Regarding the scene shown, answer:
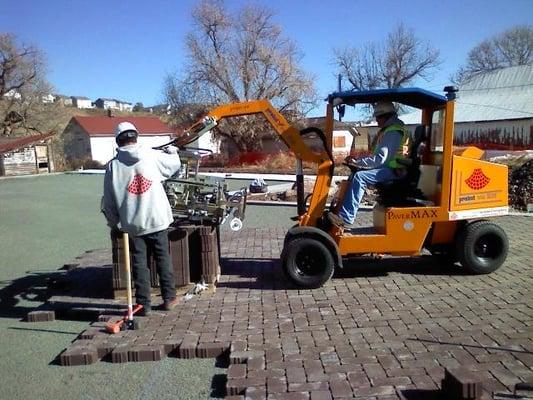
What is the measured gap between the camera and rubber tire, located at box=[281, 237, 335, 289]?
5.93 meters

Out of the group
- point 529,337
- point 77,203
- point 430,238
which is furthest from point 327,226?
point 77,203

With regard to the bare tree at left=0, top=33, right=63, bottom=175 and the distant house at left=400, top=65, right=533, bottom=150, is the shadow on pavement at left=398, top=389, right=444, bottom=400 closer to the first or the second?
the distant house at left=400, top=65, right=533, bottom=150

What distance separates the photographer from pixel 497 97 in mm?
35656

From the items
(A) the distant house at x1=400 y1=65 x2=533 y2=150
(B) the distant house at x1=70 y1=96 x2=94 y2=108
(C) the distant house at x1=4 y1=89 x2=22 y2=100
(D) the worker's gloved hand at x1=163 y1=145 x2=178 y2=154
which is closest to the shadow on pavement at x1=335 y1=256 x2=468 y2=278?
(D) the worker's gloved hand at x1=163 y1=145 x2=178 y2=154

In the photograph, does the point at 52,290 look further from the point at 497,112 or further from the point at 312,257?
the point at 497,112

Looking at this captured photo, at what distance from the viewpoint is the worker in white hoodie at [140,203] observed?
16.9 feet

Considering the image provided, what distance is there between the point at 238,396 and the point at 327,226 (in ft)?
10.2

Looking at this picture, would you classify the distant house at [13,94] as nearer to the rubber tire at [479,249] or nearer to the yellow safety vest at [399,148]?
the yellow safety vest at [399,148]

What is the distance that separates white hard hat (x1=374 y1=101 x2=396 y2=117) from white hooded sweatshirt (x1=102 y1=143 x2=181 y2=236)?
2.67 meters

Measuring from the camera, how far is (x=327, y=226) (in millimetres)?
6363

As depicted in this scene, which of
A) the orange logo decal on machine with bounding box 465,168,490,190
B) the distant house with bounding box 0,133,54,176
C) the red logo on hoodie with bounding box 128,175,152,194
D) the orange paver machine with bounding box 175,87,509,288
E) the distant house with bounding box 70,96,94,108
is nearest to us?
the red logo on hoodie with bounding box 128,175,152,194

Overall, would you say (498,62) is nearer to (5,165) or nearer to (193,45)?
(193,45)

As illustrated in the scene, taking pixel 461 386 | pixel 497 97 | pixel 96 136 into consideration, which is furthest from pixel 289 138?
pixel 96 136

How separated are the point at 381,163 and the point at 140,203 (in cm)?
274
